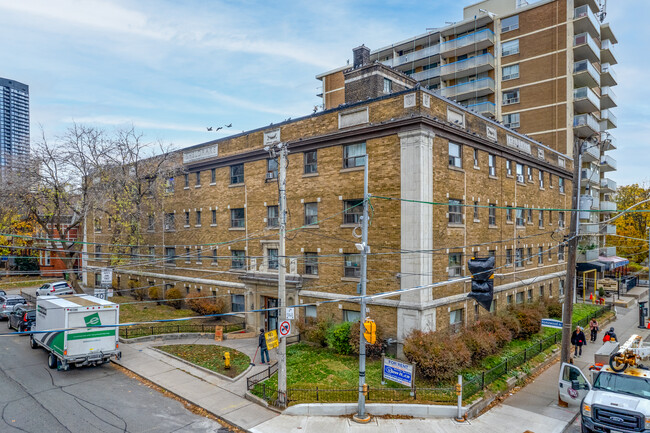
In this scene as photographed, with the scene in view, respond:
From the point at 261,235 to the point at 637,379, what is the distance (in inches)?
792

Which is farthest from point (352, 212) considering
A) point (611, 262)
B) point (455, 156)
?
point (611, 262)

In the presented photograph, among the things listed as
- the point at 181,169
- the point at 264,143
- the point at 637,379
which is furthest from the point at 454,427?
the point at 181,169

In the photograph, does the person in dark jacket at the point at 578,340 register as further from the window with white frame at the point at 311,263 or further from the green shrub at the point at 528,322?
the window with white frame at the point at 311,263

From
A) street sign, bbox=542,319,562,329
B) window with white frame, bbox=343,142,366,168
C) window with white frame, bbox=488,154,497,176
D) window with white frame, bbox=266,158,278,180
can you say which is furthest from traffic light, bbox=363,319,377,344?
window with white frame, bbox=488,154,497,176

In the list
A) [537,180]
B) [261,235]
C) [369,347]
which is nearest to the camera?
[369,347]

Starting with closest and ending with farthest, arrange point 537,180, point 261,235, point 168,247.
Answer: point 261,235, point 537,180, point 168,247

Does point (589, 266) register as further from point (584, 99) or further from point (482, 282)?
point (482, 282)

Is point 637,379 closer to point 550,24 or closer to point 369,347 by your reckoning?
point 369,347

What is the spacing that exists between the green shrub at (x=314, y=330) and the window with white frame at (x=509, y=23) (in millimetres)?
39891

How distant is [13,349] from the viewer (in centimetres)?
2195

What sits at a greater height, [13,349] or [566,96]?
[566,96]

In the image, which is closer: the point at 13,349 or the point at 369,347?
the point at 369,347

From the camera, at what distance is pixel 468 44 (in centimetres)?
4634

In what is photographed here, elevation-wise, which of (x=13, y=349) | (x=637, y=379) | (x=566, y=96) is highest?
(x=566, y=96)
